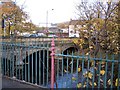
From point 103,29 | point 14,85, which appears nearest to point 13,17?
point 103,29

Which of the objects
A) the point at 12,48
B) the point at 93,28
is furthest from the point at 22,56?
the point at 93,28

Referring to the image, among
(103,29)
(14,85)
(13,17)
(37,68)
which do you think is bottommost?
(14,85)

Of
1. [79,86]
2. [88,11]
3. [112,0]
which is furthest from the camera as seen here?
[88,11]

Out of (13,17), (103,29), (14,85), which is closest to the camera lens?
(14,85)

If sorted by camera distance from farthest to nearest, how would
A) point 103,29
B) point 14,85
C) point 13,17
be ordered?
point 13,17, point 103,29, point 14,85

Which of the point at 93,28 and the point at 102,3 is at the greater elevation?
the point at 102,3

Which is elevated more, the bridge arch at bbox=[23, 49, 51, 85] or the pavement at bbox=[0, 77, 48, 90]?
the bridge arch at bbox=[23, 49, 51, 85]

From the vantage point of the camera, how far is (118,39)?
15.4ft

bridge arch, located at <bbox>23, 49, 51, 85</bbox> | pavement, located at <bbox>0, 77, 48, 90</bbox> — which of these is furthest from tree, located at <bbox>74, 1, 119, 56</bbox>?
pavement, located at <bbox>0, 77, 48, 90</bbox>

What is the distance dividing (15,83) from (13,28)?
12.1 metres

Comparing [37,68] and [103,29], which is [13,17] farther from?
[103,29]

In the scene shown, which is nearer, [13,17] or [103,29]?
[103,29]

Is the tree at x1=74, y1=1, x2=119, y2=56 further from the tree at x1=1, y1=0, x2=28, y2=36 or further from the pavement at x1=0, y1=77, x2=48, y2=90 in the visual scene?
the tree at x1=1, y1=0, x2=28, y2=36

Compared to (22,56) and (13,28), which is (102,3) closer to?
(22,56)
